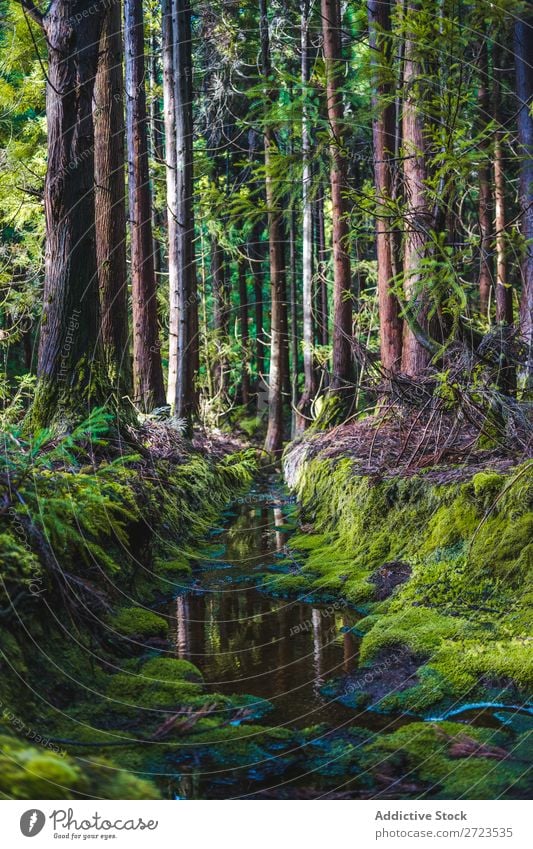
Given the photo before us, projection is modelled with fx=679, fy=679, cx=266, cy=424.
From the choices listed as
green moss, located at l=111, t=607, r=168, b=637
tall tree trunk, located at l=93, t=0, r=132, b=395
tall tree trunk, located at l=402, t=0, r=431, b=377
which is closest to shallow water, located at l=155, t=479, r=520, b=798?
green moss, located at l=111, t=607, r=168, b=637

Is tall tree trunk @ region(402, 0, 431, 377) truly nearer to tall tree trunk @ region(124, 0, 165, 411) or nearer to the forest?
the forest

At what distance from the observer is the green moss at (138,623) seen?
15.3 ft

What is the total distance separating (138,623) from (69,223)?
12.5 feet

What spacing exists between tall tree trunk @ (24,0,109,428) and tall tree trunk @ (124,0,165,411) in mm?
5450

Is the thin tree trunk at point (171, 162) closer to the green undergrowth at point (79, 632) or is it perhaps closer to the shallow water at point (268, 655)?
the shallow water at point (268, 655)

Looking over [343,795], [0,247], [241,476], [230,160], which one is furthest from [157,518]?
[230,160]

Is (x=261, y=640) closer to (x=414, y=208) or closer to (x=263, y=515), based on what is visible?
(x=414, y=208)

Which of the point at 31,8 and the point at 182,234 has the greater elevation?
the point at 31,8

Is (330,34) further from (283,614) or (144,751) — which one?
(144,751)

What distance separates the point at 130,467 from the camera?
7.22 meters

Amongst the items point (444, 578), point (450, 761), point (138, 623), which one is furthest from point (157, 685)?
point (444, 578)

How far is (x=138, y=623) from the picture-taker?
4906 millimetres

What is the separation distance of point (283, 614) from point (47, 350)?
3379mm

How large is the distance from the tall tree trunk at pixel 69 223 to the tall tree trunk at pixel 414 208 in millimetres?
3008
